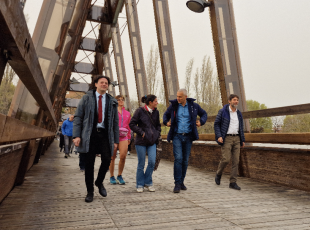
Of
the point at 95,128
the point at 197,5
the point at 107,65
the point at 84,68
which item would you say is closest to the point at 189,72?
the point at 197,5

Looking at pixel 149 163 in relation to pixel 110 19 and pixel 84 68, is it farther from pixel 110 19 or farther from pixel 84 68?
pixel 84 68

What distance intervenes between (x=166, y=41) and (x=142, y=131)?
559 centimetres

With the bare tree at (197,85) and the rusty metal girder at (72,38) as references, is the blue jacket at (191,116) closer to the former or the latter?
the rusty metal girder at (72,38)

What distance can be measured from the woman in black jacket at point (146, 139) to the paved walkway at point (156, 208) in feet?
0.78

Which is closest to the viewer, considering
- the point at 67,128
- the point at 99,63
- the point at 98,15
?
the point at 67,128

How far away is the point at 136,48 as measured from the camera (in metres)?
12.9

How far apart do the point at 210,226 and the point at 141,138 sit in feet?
6.91

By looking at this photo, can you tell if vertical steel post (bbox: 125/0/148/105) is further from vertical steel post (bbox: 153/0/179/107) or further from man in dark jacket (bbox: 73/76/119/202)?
man in dark jacket (bbox: 73/76/119/202)

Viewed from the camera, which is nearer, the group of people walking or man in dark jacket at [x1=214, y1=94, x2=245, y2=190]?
the group of people walking

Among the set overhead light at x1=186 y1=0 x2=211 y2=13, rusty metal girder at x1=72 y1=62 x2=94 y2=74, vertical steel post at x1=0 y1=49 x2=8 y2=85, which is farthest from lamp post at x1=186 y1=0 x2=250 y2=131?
rusty metal girder at x1=72 y1=62 x2=94 y2=74

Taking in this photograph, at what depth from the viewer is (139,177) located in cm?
445

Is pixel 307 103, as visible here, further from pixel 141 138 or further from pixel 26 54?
pixel 26 54

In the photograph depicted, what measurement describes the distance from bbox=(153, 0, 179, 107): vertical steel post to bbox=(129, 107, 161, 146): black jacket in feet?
15.7

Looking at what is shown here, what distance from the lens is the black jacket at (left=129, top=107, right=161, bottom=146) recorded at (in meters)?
4.52
